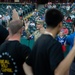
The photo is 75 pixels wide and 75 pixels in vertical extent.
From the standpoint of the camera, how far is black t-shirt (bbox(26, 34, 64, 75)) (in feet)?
8.46

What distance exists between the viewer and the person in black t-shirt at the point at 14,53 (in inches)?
123

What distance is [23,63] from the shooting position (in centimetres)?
312

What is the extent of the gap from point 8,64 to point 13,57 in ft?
0.34

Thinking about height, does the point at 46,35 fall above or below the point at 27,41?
above

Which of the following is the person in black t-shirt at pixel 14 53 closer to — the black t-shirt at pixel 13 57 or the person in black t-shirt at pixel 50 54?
the black t-shirt at pixel 13 57

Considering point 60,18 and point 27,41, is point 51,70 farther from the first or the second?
point 27,41

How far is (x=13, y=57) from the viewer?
3.14 meters

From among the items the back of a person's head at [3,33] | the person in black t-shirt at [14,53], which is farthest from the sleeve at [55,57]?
the back of a person's head at [3,33]

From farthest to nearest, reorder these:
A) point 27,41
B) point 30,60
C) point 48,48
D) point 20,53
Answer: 1. point 27,41
2. point 20,53
3. point 30,60
4. point 48,48

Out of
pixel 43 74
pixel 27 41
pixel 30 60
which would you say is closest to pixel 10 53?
pixel 30 60

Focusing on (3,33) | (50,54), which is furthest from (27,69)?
(3,33)

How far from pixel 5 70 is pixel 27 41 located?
7517mm

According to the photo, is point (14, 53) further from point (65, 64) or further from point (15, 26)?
point (65, 64)

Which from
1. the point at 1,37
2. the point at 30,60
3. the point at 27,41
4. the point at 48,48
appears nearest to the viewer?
the point at 48,48
